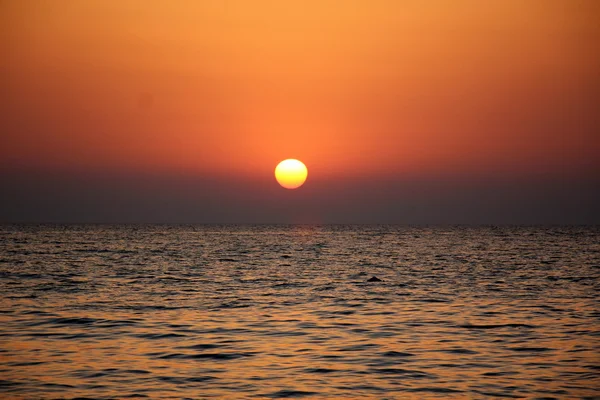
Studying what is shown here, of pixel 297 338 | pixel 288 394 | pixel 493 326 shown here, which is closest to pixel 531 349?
pixel 493 326

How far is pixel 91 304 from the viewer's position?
3444 cm

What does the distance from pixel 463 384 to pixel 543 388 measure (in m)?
1.93

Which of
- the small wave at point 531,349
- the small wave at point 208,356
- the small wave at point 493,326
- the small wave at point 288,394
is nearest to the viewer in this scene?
the small wave at point 288,394

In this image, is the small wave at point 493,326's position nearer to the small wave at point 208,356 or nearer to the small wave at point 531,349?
the small wave at point 531,349

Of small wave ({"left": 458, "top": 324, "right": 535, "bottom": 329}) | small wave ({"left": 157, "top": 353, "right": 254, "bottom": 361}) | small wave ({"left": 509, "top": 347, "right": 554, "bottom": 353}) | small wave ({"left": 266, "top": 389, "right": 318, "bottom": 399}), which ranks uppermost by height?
small wave ({"left": 157, "top": 353, "right": 254, "bottom": 361})

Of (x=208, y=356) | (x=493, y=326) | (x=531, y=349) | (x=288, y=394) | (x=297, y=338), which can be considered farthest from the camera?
(x=493, y=326)

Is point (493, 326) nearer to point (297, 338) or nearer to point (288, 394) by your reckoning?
point (297, 338)

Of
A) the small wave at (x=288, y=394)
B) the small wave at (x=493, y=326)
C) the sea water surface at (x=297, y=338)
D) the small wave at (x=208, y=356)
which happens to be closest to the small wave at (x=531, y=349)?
the sea water surface at (x=297, y=338)

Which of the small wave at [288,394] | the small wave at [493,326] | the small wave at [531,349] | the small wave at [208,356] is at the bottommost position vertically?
the small wave at [493,326]

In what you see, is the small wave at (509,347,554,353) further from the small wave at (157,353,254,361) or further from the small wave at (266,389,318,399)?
the small wave at (266,389,318,399)

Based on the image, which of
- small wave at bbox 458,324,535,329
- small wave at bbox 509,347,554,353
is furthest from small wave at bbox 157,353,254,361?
small wave at bbox 458,324,535,329

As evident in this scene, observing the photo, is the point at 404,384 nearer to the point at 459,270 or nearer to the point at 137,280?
the point at 137,280

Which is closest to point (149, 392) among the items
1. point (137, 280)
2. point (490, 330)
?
point (490, 330)

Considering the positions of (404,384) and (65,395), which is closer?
(65,395)
